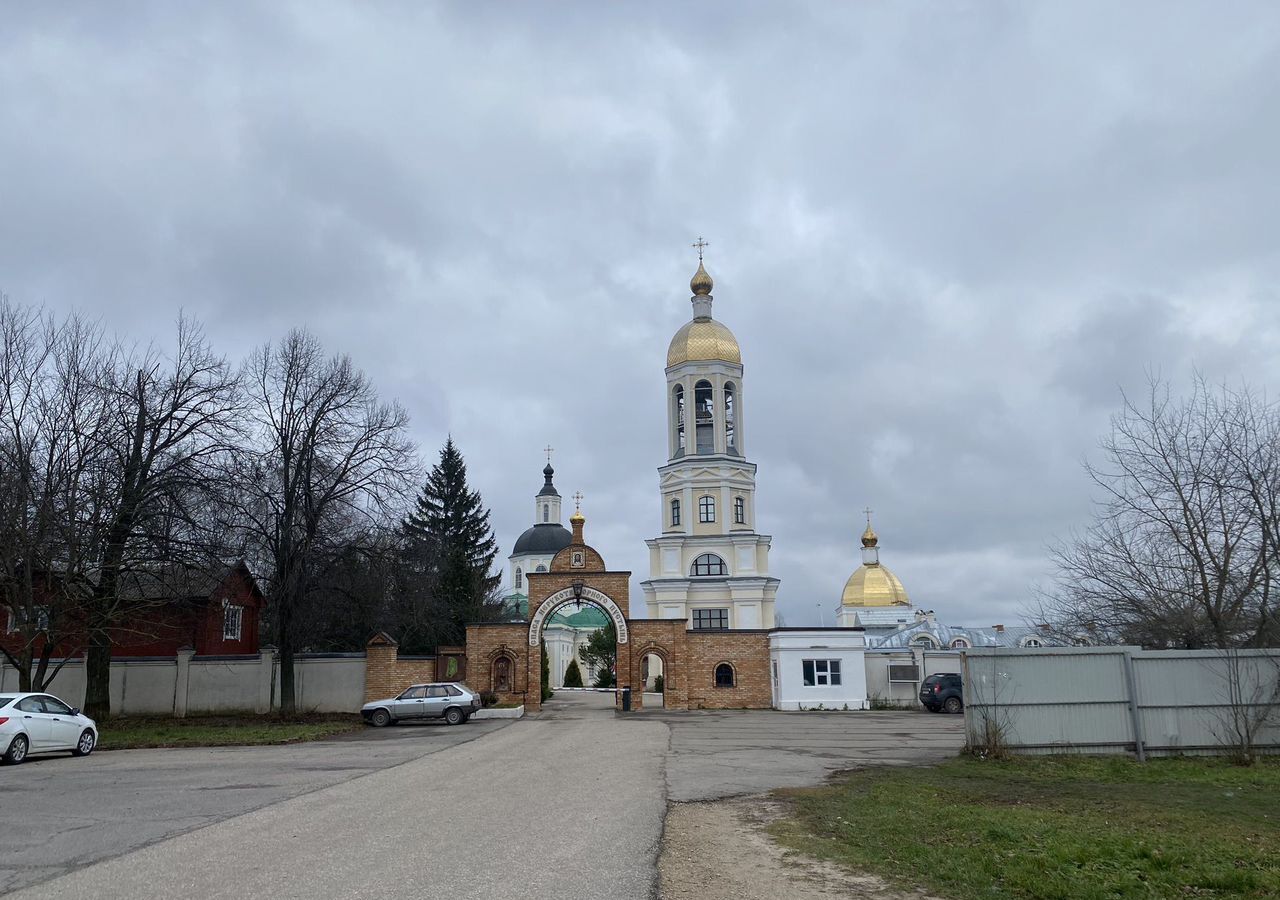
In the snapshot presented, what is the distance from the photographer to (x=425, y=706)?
94.3 feet

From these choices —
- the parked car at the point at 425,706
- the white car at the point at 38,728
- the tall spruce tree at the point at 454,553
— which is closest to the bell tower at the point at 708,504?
Answer: the tall spruce tree at the point at 454,553

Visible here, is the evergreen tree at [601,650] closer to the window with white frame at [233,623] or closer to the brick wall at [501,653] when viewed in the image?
the window with white frame at [233,623]

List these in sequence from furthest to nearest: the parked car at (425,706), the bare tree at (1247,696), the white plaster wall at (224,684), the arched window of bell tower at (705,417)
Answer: the arched window of bell tower at (705,417) < the white plaster wall at (224,684) < the parked car at (425,706) < the bare tree at (1247,696)

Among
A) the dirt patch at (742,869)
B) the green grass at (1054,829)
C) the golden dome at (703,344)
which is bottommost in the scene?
the green grass at (1054,829)

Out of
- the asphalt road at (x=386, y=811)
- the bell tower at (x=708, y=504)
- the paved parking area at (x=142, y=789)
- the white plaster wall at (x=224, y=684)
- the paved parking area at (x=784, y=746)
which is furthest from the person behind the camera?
the bell tower at (x=708, y=504)

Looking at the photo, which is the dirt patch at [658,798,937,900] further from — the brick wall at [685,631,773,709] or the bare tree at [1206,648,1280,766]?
the brick wall at [685,631,773,709]

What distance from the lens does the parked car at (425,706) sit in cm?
2844

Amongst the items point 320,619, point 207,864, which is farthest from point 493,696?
point 207,864

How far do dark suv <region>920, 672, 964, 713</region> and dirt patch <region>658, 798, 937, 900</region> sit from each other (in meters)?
27.0

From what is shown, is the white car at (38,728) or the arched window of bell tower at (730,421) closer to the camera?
the white car at (38,728)

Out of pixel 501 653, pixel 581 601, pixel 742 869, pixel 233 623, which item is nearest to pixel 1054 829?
pixel 742 869

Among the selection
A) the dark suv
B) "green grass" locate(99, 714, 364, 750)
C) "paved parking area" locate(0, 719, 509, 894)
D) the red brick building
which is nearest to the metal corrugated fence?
"paved parking area" locate(0, 719, 509, 894)

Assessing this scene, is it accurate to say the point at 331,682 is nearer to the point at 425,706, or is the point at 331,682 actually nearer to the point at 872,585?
the point at 425,706

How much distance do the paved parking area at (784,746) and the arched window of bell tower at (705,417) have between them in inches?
895
